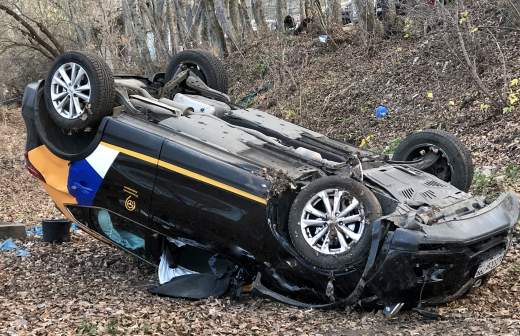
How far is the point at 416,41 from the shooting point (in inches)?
599

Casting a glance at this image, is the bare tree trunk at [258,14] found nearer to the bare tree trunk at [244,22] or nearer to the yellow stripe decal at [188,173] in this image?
the bare tree trunk at [244,22]

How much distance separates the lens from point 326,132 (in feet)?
44.2

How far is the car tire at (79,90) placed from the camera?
237 inches

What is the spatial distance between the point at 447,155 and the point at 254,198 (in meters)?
2.14

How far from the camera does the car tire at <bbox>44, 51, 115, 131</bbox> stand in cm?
602

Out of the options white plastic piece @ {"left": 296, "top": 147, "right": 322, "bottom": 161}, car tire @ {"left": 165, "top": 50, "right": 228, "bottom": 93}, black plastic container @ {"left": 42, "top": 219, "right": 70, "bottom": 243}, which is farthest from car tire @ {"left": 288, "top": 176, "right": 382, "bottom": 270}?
black plastic container @ {"left": 42, "top": 219, "right": 70, "bottom": 243}

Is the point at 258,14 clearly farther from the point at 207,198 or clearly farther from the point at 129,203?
the point at 207,198

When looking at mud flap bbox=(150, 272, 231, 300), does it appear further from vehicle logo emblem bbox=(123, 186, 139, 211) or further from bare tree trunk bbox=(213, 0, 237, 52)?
bare tree trunk bbox=(213, 0, 237, 52)

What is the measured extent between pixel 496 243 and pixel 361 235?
1.12 m

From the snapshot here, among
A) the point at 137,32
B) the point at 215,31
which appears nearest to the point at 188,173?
the point at 215,31

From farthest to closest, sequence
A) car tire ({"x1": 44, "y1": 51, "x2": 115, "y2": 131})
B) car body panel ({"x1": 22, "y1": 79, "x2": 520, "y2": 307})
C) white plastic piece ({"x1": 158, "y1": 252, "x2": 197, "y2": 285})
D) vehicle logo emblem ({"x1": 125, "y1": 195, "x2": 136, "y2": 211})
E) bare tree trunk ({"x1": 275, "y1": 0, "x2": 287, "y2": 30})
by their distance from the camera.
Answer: bare tree trunk ({"x1": 275, "y1": 0, "x2": 287, "y2": 30}) → white plastic piece ({"x1": 158, "y1": 252, "x2": 197, "y2": 285}) → car tire ({"x1": 44, "y1": 51, "x2": 115, "y2": 131}) → vehicle logo emblem ({"x1": 125, "y1": 195, "x2": 136, "y2": 211}) → car body panel ({"x1": 22, "y1": 79, "x2": 520, "y2": 307})

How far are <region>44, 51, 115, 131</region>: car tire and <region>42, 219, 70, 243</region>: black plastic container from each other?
7.67 feet

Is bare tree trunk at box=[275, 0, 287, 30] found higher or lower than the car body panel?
higher

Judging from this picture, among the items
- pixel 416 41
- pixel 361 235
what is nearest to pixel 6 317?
pixel 361 235
